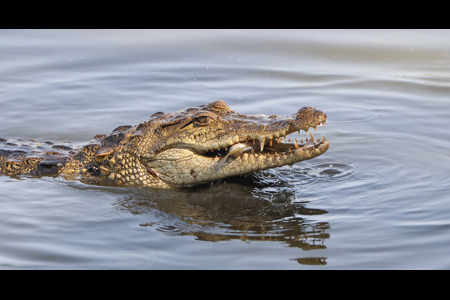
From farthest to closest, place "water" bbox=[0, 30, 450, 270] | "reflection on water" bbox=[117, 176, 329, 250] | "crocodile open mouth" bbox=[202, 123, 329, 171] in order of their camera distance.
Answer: "crocodile open mouth" bbox=[202, 123, 329, 171]
"reflection on water" bbox=[117, 176, 329, 250]
"water" bbox=[0, 30, 450, 270]

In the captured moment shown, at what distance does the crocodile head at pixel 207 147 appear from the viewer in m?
6.49

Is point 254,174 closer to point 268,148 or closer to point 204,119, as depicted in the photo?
point 268,148

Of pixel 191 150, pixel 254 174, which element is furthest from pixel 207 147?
pixel 254 174

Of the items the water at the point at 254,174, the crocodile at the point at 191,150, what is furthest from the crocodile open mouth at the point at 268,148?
the water at the point at 254,174

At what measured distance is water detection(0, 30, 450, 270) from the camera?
5.49 meters

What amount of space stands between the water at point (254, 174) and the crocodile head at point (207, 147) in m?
0.21

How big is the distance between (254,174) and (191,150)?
0.88 m

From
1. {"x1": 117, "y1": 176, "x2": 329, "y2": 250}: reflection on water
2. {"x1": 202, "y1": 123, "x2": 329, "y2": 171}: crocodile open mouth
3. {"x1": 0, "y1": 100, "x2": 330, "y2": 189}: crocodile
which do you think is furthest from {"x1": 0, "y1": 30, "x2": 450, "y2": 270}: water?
{"x1": 202, "y1": 123, "x2": 329, "y2": 171}: crocodile open mouth

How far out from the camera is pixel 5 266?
5188mm

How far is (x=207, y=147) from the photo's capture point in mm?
6844

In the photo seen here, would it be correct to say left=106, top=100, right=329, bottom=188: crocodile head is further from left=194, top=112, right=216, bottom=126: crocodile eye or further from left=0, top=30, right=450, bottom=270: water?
left=0, top=30, right=450, bottom=270: water

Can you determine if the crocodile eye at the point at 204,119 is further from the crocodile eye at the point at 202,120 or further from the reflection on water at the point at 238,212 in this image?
the reflection on water at the point at 238,212

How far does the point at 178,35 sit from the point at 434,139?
7471mm

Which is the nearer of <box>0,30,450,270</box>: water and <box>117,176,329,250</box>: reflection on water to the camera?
<box>0,30,450,270</box>: water
